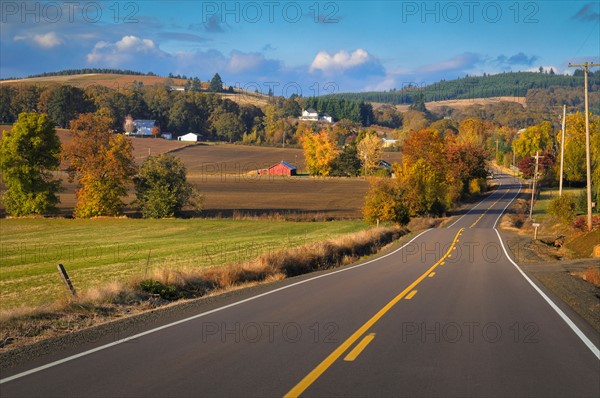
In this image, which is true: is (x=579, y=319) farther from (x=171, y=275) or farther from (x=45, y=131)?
(x=45, y=131)

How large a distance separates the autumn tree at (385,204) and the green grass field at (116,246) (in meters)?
2.06

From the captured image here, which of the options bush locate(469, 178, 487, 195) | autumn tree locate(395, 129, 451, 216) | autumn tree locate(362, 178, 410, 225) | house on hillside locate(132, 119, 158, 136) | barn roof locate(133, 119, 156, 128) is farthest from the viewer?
barn roof locate(133, 119, 156, 128)

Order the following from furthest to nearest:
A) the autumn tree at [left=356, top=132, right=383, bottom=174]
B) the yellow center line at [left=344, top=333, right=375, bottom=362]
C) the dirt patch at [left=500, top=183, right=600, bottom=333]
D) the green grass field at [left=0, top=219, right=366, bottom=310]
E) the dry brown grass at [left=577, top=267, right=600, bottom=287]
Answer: the autumn tree at [left=356, top=132, right=383, bottom=174] → the green grass field at [left=0, top=219, right=366, bottom=310] → the dry brown grass at [left=577, top=267, right=600, bottom=287] → the dirt patch at [left=500, top=183, right=600, bottom=333] → the yellow center line at [left=344, top=333, right=375, bottom=362]

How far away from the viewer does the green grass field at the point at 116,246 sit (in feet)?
79.5

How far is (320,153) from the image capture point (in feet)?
423

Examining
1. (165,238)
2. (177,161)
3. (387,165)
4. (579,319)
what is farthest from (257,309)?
(387,165)

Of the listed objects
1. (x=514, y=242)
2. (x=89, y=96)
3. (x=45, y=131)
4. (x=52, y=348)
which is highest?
(x=89, y=96)

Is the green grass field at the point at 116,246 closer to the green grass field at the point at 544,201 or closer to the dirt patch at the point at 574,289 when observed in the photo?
the dirt patch at the point at 574,289

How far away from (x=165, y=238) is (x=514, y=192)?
7383 cm

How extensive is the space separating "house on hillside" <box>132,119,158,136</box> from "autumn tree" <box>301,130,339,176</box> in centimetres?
5692

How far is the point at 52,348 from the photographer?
9.05 meters

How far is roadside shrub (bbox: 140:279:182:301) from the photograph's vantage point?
15.6 m

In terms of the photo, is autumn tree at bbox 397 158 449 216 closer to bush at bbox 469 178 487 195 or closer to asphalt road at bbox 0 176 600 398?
bush at bbox 469 178 487 195

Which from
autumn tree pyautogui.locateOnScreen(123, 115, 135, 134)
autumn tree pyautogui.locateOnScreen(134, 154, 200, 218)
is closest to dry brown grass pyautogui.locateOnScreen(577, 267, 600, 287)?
autumn tree pyautogui.locateOnScreen(134, 154, 200, 218)
